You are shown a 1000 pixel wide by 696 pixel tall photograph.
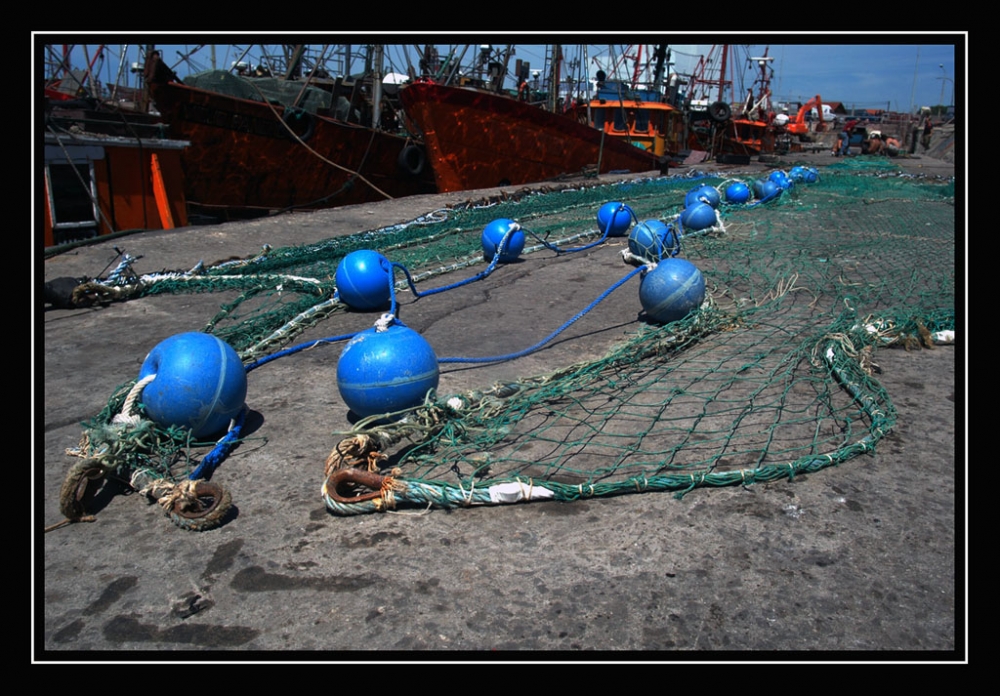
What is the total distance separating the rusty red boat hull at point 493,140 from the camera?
49.1 feet

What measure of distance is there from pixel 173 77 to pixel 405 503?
13.5 meters

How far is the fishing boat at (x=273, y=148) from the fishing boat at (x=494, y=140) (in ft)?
3.90

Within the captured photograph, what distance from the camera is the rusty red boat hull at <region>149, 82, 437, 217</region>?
13.7 m

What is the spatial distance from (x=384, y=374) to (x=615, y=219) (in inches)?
226

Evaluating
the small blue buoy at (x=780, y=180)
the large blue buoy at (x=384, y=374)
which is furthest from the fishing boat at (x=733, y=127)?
the large blue buoy at (x=384, y=374)

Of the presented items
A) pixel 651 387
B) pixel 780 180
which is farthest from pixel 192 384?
pixel 780 180

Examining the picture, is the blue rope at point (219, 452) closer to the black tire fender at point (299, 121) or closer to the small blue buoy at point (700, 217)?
the small blue buoy at point (700, 217)

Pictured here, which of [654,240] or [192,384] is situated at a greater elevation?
[654,240]

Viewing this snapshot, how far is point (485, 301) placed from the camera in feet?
20.1

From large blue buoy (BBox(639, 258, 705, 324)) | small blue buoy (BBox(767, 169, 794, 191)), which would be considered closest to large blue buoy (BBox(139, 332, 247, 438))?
large blue buoy (BBox(639, 258, 705, 324))

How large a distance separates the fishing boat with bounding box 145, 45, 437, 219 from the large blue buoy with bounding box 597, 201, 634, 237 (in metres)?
7.14

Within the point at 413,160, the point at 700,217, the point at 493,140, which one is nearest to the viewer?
the point at 700,217

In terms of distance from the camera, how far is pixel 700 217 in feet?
27.5

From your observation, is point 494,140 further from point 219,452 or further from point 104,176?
point 219,452
